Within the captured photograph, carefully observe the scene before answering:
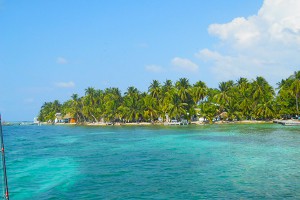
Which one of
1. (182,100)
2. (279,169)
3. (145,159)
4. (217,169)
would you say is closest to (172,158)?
(145,159)

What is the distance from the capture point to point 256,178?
78.3 feet

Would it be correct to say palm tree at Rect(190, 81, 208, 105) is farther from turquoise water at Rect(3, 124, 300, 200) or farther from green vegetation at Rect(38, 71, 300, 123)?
turquoise water at Rect(3, 124, 300, 200)

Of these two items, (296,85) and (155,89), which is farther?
(155,89)

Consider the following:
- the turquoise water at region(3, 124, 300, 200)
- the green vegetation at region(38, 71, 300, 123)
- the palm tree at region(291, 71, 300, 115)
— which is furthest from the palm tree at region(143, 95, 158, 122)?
the turquoise water at region(3, 124, 300, 200)

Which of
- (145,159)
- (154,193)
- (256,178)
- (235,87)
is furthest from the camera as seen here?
(235,87)

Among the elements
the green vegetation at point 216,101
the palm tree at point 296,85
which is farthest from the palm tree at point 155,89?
the palm tree at point 296,85

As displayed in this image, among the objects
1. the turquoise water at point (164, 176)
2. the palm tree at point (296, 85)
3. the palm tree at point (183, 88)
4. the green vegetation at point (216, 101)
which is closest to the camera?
the turquoise water at point (164, 176)

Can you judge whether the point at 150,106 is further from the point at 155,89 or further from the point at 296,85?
the point at 296,85

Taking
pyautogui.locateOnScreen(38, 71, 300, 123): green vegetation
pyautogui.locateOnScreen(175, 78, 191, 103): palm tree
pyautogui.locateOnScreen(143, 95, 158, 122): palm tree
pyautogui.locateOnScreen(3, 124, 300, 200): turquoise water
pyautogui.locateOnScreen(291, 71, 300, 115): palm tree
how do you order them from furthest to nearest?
1. pyautogui.locateOnScreen(143, 95, 158, 122): palm tree
2. pyautogui.locateOnScreen(175, 78, 191, 103): palm tree
3. pyautogui.locateOnScreen(38, 71, 300, 123): green vegetation
4. pyautogui.locateOnScreen(291, 71, 300, 115): palm tree
5. pyautogui.locateOnScreen(3, 124, 300, 200): turquoise water

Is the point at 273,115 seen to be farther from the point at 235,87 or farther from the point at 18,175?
the point at 18,175

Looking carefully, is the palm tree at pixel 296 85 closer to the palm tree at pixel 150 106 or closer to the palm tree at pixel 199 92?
the palm tree at pixel 199 92

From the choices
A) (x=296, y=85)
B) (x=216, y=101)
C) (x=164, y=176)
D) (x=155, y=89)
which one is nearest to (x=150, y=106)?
(x=155, y=89)

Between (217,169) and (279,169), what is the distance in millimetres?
5456

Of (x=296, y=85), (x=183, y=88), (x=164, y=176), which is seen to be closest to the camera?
(x=164, y=176)
